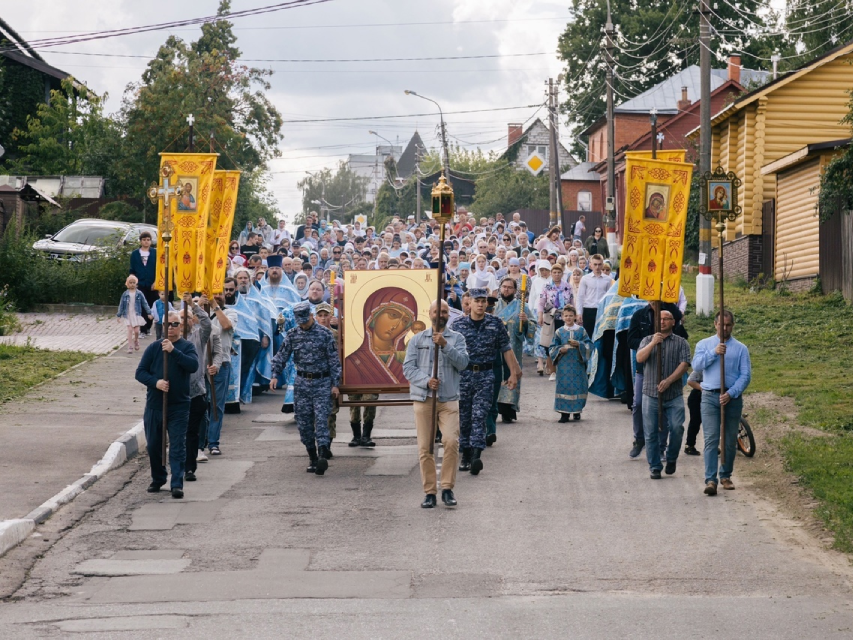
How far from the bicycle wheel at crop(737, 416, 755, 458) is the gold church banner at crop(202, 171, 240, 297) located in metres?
5.97

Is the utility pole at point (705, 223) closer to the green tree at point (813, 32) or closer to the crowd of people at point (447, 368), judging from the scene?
the crowd of people at point (447, 368)

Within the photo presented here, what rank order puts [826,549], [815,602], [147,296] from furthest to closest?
[147,296], [826,549], [815,602]

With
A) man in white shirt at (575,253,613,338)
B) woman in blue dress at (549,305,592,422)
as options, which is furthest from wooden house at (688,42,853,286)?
woman in blue dress at (549,305,592,422)

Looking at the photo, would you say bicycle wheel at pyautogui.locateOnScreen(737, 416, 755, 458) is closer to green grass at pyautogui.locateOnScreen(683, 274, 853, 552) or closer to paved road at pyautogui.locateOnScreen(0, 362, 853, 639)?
green grass at pyautogui.locateOnScreen(683, 274, 853, 552)

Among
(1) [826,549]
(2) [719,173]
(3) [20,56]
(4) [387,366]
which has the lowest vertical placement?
(1) [826,549]

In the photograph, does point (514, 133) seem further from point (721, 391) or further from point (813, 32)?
point (721, 391)

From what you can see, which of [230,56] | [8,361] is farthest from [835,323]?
[230,56]

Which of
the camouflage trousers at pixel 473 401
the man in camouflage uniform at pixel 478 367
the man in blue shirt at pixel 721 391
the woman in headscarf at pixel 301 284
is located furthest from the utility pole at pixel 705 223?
the man in blue shirt at pixel 721 391

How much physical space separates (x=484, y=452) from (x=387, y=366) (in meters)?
1.53

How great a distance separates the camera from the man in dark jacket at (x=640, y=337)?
13.9 metres

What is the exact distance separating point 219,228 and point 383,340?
2.31 m

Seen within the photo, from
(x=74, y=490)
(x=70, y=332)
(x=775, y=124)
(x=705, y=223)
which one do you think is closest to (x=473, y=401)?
(x=74, y=490)

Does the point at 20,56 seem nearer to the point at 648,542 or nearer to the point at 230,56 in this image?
the point at 230,56

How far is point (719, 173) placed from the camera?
13648mm
